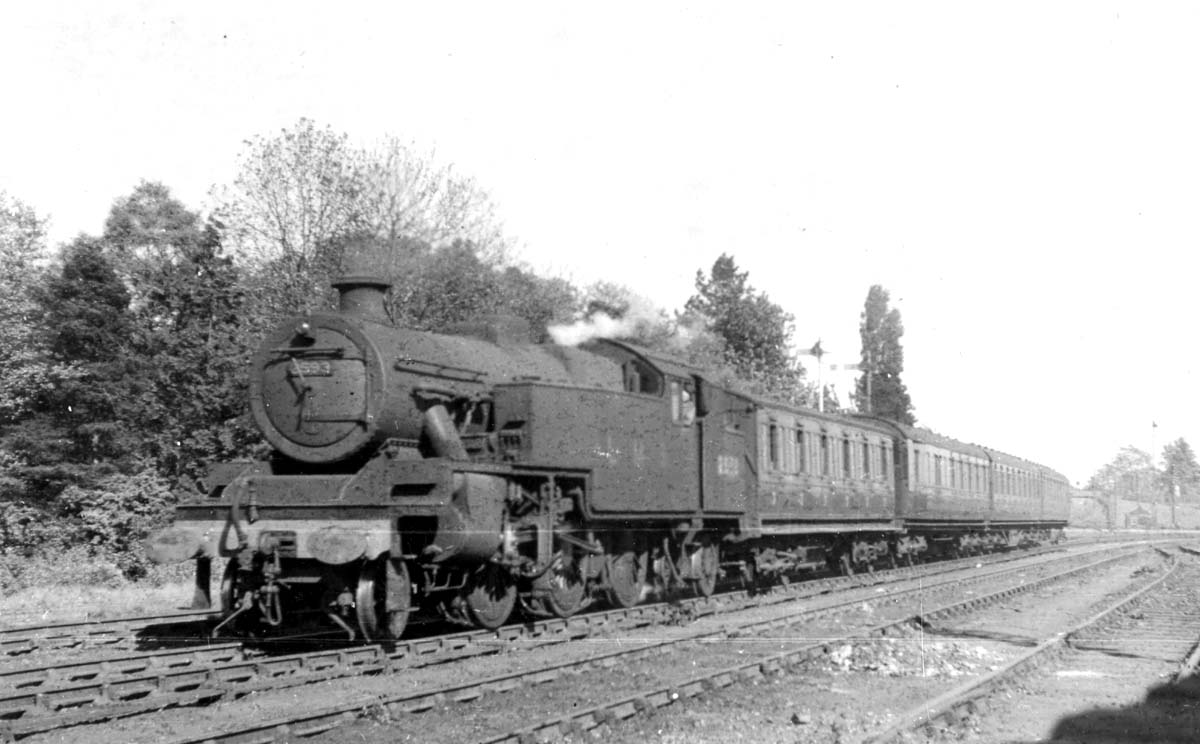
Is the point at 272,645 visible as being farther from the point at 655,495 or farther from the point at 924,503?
the point at 924,503

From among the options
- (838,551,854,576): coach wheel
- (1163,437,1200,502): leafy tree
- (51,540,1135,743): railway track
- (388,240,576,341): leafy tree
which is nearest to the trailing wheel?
(51,540,1135,743): railway track

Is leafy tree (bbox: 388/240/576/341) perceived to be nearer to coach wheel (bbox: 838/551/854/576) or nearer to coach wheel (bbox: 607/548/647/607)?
coach wheel (bbox: 838/551/854/576)

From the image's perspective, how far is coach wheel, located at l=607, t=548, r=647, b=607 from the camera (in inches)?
592

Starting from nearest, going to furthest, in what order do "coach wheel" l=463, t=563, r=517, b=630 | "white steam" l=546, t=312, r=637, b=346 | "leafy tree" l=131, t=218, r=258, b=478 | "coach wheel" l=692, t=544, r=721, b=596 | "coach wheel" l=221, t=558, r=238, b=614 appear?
"coach wheel" l=221, t=558, r=238, b=614
"coach wheel" l=463, t=563, r=517, b=630
"white steam" l=546, t=312, r=637, b=346
"coach wheel" l=692, t=544, r=721, b=596
"leafy tree" l=131, t=218, r=258, b=478

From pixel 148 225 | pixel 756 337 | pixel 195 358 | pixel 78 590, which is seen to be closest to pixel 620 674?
pixel 78 590

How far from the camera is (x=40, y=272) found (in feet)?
121

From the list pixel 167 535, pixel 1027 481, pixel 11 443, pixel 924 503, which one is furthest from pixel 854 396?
pixel 167 535

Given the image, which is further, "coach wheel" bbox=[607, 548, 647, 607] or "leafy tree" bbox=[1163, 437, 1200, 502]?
"leafy tree" bbox=[1163, 437, 1200, 502]

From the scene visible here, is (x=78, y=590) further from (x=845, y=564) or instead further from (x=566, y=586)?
(x=845, y=564)

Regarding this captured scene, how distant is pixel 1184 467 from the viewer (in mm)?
149875

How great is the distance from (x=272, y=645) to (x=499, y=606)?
2.41 m

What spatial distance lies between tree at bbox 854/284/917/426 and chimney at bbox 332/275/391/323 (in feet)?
194

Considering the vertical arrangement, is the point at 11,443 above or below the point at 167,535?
above

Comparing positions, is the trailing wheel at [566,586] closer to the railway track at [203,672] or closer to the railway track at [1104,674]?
the railway track at [203,672]
